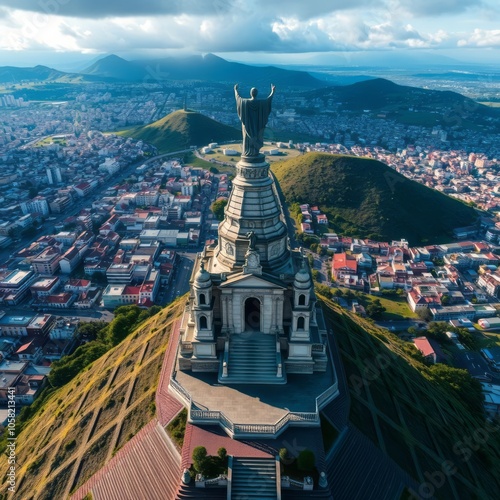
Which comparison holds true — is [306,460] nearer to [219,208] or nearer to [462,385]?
[462,385]

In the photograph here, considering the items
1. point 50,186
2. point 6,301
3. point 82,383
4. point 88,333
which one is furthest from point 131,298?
point 50,186

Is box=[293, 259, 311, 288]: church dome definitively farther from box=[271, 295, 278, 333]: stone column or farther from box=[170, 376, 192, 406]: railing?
box=[170, 376, 192, 406]: railing

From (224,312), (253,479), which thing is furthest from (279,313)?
(253,479)

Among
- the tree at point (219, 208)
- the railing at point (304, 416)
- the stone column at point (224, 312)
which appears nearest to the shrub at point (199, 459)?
the railing at point (304, 416)

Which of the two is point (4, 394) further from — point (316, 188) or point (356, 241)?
point (316, 188)

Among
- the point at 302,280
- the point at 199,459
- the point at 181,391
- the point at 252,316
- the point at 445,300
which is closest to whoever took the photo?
the point at 199,459

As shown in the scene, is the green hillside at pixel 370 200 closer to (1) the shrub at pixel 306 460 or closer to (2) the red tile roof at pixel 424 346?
(2) the red tile roof at pixel 424 346

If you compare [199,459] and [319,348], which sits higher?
[319,348]
